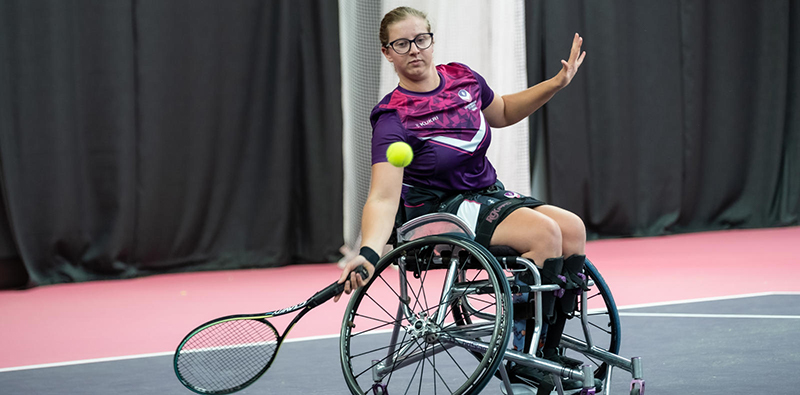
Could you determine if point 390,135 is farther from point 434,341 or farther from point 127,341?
point 127,341

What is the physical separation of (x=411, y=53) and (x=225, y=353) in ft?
3.20

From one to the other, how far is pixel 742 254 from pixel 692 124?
1.41m

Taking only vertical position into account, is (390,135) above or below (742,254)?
above

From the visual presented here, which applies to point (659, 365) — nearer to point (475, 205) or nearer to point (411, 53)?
point (475, 205)

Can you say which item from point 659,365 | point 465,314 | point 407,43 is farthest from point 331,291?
point 659,365


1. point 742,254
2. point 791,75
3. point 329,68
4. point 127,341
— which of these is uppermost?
point 329,68

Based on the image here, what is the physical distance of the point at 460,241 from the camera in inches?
80.5

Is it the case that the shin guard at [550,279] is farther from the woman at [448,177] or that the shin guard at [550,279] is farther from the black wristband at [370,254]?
the black wristband at [370,254]

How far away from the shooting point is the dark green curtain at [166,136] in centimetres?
489

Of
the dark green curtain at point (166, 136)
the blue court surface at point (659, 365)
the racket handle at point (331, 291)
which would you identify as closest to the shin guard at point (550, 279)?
the racket handle at point (331, 291)

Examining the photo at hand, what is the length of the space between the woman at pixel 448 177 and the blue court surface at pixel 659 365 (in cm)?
63

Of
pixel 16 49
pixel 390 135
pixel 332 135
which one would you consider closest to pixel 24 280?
pixel 16 49

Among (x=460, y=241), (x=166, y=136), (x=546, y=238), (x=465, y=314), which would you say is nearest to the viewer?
(x=460, y=241)

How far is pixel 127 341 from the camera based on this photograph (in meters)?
3.62
